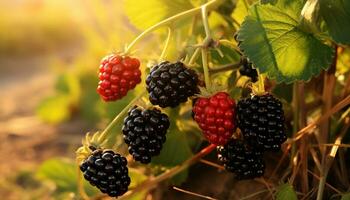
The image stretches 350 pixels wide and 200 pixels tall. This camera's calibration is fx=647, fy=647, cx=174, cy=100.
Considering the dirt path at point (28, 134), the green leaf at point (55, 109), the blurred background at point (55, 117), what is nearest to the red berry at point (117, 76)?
the blurred background at point (55, 117)

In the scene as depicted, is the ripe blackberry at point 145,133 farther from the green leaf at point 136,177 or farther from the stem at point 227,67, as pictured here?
the green leaf at point 136,177

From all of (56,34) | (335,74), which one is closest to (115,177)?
(335,74)

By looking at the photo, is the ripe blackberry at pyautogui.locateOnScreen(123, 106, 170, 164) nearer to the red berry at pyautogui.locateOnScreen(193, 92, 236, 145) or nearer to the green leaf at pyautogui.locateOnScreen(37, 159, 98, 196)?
the red berry at pyautogui.locateOnScreen(193, 92, 236, 145)

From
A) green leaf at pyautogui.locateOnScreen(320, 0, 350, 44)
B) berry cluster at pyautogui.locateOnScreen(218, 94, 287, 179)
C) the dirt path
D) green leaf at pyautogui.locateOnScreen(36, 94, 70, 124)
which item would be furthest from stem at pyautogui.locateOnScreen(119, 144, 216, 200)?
green leaf at pyautogui.locateOnScreen(36, 94, 70, 124)

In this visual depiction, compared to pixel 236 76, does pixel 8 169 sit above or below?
below

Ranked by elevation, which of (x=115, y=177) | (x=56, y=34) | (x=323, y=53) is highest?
(x=323, y=53)

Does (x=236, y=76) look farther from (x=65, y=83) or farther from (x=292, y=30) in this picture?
(x=65, y=83)

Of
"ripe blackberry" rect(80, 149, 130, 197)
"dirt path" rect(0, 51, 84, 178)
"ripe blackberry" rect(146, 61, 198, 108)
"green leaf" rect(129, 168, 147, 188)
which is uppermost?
"ripe blackberry" rect(146, 61, 198, 108)
